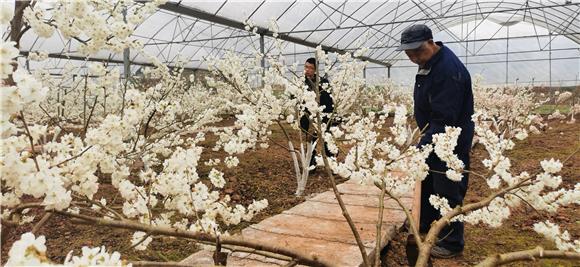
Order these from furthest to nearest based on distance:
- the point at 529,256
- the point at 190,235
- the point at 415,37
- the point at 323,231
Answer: the point at 415,37, the point at 323,231, the point at 529,256, the point at 190,235

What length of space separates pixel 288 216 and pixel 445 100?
1.44m

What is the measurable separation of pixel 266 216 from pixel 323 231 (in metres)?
0.87

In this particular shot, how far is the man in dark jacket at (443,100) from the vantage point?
2963 millimetres

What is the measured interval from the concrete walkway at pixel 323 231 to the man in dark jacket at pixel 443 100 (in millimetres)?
399

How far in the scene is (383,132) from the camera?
36.4ft

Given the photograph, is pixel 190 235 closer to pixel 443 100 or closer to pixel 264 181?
pixel 443 100

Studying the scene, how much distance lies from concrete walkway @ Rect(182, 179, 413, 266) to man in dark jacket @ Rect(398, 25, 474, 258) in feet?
1.31

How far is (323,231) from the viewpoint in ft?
9.48

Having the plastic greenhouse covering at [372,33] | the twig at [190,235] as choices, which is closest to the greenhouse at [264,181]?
the twig at [190,235]

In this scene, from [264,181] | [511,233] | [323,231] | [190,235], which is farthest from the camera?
[264,181]

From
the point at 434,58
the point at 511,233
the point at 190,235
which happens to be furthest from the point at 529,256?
the point at 511,233

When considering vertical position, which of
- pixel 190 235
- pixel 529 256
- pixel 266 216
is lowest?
pixel 266 216

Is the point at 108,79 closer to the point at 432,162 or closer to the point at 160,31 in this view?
the point at 432,162

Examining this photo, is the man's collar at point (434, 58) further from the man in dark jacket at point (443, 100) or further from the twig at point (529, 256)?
the twig at point (529, 256)
